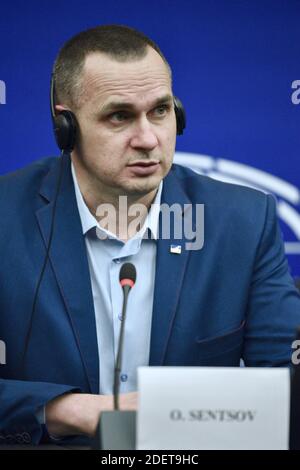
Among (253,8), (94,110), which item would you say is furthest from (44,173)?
(253,8)

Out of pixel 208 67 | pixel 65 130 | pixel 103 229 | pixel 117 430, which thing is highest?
pixel 208 67

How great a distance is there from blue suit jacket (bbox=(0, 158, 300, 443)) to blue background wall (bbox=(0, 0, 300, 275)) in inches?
18.7

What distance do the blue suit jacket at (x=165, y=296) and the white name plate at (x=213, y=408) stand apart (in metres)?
0.74

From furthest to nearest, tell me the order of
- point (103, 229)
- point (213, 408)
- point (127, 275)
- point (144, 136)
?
point (103, 229)
point (144, 136)
point (127, 275)
point (213, 408)

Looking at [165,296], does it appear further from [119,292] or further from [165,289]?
[119,292]

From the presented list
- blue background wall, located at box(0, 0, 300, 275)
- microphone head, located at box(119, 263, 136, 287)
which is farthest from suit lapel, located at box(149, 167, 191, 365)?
blue background wall, located at box(0, 0, 300, 275)

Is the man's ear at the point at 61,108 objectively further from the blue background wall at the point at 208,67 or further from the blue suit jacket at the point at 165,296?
the blue background wall at the point at 208,67

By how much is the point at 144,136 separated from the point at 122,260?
319 mm

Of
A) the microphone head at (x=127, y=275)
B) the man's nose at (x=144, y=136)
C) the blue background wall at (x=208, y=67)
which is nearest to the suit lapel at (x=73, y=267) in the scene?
the man's nose at (x=144, y=136)

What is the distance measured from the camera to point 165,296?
2213 millimetres

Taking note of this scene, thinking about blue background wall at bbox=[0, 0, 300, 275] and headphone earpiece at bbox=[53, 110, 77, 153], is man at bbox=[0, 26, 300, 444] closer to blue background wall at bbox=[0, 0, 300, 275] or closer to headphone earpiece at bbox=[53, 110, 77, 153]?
headphone earpiece at bbox=[53, 110, 77, 153]

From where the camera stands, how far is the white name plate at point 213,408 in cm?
140

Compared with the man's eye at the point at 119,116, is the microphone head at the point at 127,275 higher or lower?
lower

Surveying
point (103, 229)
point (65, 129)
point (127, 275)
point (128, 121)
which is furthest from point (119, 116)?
point (127, 275)
